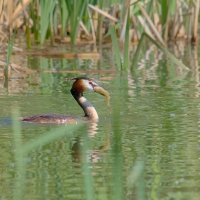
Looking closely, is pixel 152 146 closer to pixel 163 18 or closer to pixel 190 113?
pixel 190 113

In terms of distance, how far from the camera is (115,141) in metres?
4.62

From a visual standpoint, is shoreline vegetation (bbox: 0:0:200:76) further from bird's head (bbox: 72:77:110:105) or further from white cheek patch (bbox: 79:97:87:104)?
white cheek patch (bbox: 79:97:87:104)

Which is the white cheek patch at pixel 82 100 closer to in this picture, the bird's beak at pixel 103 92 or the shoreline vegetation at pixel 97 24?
the bird's beak at pixel 103 92

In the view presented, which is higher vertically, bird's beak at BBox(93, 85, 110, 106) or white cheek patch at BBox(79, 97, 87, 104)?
bird's beak at BBox(93, 85, 110, 106)

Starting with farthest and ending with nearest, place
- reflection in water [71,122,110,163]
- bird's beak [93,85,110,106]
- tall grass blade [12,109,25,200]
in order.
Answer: bird's beak [93,85,110,106] < reflection in water [71,122,110,163] < tall grass blade [12,109,25,200]

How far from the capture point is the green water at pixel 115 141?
5.77 m

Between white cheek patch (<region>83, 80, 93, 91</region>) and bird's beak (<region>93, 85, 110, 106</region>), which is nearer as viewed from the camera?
bird's beak (<region>93, 85, 110, 106</region>)

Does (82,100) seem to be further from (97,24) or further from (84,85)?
(97,24)

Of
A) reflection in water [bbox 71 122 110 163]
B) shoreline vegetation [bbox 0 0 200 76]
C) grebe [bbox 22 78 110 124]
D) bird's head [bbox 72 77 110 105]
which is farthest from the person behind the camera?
shoreline vegetation [bbox 0 0 200 76]

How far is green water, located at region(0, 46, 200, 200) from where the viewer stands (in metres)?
5.77

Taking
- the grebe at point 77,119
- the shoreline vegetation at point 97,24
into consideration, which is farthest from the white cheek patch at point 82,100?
the shoreline vegetation at point 97,24

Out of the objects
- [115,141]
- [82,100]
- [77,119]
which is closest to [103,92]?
[82,100]

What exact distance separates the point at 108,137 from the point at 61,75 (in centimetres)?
499

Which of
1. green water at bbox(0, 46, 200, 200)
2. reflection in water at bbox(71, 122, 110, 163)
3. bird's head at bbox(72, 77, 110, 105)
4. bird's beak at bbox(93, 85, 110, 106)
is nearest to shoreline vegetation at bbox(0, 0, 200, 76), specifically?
green water at bbox(0, 46, 200, 200)
